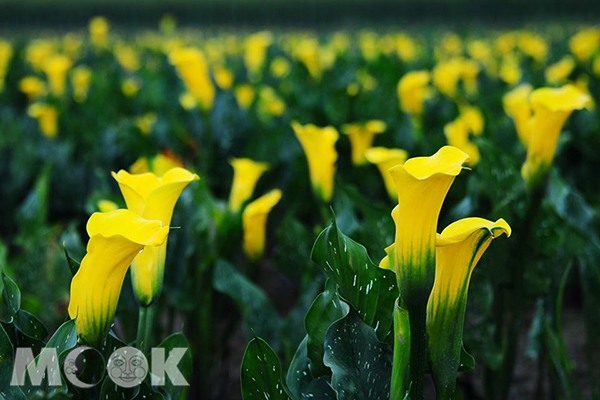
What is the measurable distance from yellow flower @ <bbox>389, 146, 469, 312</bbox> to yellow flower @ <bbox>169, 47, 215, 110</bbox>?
1746 millimetres

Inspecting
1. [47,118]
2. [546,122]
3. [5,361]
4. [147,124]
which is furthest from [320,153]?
[47,118]

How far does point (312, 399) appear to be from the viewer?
1037mm

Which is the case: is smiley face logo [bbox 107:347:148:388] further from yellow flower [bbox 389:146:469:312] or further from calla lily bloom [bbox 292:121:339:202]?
calla lily bloom [bbox 292:121:339:202]

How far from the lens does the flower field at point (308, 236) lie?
96 centimetres

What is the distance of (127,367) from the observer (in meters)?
1.05

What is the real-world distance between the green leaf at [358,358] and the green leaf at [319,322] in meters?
0.06

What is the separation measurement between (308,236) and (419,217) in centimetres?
96

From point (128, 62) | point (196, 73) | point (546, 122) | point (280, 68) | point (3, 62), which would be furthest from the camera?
point (128, 62)

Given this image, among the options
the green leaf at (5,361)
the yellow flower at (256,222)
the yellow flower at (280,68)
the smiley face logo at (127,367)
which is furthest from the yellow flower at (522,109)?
the yellow flower at (280,68)

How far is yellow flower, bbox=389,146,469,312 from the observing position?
2.86 ft

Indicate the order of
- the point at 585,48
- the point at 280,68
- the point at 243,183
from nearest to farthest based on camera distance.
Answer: the point at 243,183
the point at 585,48
the point at 280,68

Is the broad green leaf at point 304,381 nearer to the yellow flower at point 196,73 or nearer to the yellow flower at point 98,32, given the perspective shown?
the yellow flower at point 196,73

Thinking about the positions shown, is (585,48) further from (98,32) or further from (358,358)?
(358,358)

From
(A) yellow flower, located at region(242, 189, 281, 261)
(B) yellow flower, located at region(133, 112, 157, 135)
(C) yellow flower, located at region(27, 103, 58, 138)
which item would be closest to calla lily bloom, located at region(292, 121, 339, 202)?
(A) yellow flower, located at region(242, 189, 281, 261)
